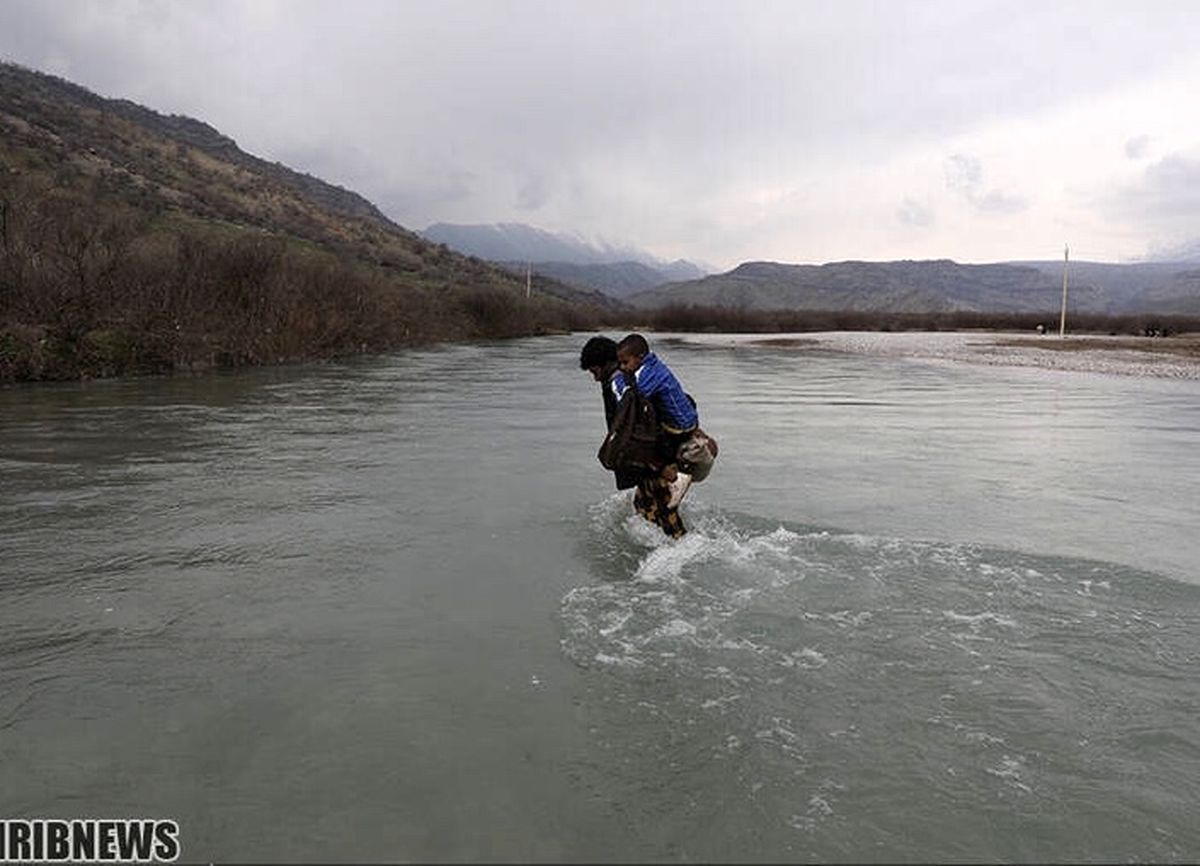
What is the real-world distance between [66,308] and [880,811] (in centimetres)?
2936

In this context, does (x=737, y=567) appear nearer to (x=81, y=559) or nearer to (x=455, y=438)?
(x=81, y=559)

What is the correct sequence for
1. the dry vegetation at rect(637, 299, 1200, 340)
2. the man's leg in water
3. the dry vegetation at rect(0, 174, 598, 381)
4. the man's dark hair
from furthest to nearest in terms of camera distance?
the dry vegetation at rect(637, 299, 1200, 340)
the dry vegetation at rect(0, 174, 598, 381)
the man's leg in water
the man's dark hair

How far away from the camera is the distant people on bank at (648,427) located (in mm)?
7168

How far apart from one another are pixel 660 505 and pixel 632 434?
947mm

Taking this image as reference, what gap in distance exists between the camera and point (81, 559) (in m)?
7.12

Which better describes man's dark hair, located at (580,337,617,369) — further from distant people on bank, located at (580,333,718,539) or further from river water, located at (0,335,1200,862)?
river water, located at (0,335,1200,862)

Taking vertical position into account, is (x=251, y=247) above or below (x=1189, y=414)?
above

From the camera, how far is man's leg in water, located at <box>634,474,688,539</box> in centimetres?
762

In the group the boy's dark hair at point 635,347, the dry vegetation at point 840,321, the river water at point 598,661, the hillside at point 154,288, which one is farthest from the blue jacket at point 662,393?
the dry vegetation at point 840,321

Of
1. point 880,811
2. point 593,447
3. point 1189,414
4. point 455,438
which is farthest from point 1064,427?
point 880,811

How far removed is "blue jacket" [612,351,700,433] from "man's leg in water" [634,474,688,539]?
56cm

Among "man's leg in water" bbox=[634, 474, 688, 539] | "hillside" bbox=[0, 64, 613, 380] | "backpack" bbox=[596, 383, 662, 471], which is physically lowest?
"man's leg in water" bbox=[634, 474, 688, 539]

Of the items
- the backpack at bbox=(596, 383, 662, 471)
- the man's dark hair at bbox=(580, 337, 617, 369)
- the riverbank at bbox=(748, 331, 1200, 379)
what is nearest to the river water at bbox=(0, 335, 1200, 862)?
the backpack at bbox=(596, 383, 662, 471)

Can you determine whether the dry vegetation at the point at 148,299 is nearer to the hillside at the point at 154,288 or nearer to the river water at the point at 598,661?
the hillside at the point at 154,288
